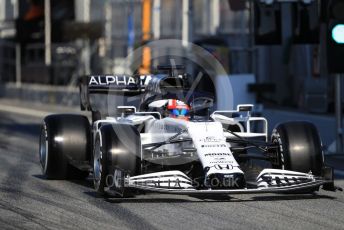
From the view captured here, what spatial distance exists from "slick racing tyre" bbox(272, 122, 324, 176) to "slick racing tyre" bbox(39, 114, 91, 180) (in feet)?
8.38

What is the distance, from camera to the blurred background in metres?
24.5

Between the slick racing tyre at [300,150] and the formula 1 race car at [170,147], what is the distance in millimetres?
11

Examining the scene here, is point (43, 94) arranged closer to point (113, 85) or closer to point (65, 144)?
point (113, 85)

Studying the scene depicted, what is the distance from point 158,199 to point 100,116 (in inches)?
107

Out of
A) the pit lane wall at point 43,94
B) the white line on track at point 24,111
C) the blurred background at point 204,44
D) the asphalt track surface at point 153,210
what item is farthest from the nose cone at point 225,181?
the pit lane wall at point 43,94

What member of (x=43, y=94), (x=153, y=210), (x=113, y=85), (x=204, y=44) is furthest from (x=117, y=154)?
(x=43, y=94)

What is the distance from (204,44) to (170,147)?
71.6 ft

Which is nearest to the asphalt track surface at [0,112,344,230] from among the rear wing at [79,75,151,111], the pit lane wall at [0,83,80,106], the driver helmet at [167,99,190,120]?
the driver helmet at [167,99,190,120]

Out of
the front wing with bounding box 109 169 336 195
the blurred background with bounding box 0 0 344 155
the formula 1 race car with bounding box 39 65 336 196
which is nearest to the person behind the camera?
the front wing with bounding box 109 169 336 195

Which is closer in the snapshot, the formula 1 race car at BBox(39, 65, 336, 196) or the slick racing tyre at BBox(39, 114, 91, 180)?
the formula 1 race car at BBox(39, 65, 336, 196)

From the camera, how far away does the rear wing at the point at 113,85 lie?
1393cm

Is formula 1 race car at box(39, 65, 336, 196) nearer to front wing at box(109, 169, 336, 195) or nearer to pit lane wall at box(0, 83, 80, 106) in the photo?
front wing at box(109, 169, 336, 195)

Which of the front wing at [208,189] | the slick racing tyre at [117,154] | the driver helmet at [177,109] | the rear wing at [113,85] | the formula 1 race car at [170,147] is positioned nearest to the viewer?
the front wing at [208,189]

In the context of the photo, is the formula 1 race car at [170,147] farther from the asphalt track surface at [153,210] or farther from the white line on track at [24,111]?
the white line on track at [24,111]
